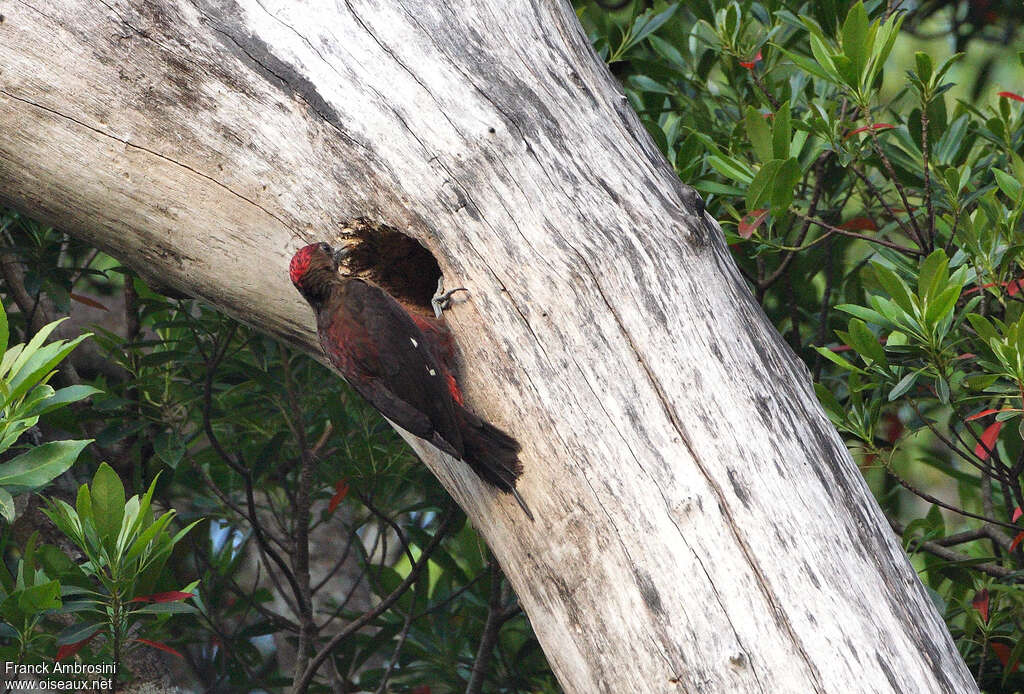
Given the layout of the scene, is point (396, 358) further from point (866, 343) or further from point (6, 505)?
point (866, 343)

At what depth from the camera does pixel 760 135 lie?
2791 millimetres

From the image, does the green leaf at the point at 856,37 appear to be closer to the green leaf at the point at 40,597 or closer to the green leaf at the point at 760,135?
the green leaf at the point at 760,135

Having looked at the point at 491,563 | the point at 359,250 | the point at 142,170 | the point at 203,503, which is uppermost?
the point at 359,250

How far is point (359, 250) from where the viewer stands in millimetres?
2545

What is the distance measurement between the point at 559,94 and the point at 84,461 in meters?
2.35

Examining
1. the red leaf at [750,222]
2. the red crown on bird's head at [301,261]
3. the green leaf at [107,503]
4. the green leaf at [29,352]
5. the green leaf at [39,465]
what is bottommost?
the green leaf at [107,503]

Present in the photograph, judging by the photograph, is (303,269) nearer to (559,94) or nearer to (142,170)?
(142,170)

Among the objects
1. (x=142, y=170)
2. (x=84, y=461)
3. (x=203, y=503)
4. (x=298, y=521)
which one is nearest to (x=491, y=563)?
(x=298, y=521)

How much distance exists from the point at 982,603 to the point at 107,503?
8.29ft

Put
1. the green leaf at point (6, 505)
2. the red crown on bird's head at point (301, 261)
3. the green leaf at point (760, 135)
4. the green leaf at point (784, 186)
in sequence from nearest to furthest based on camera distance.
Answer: the green leaf at point (6, 505) < the red crown on bird's head at point (301, 261) < the green leaf at point (784, 186) < the green leaf at point (760, 135)

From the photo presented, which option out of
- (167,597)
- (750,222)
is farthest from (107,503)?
(750,222)

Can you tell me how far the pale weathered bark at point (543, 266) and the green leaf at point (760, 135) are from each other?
440 mm

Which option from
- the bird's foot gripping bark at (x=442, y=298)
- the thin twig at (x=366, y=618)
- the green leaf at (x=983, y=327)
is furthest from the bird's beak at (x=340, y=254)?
the green leaf at (x=983, y=327)

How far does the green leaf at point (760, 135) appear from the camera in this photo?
2.73m
